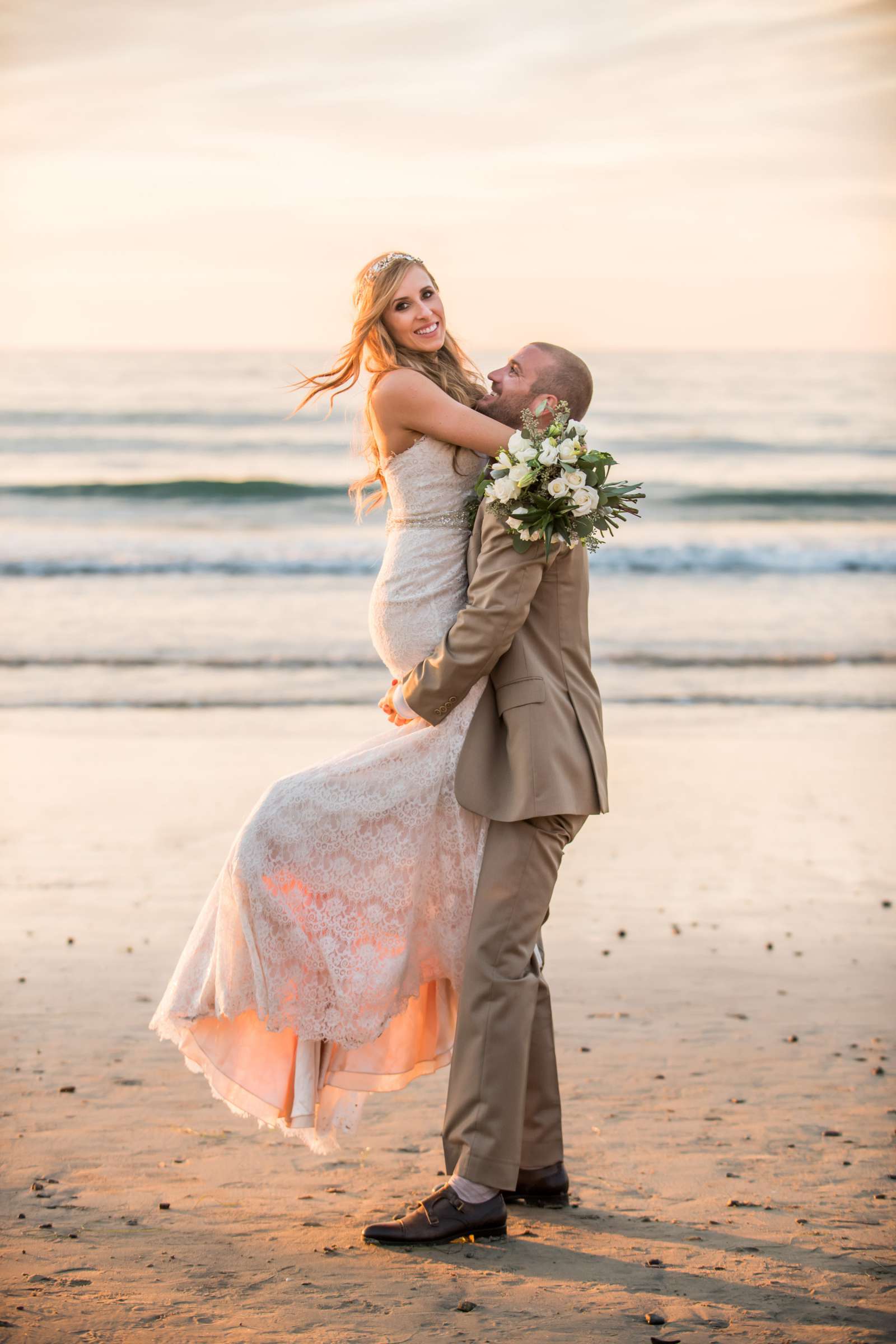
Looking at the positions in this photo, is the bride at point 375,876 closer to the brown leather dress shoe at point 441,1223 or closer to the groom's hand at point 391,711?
the groom's hand at point 391,711

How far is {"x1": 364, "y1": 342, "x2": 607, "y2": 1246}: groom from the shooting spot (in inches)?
141

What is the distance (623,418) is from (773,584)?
48.1 feet

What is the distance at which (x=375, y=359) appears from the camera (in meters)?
3.99

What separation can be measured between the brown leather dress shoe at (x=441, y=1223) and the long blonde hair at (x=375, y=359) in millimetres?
1846

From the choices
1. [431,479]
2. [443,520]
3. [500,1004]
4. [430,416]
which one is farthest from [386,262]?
[500,1004]

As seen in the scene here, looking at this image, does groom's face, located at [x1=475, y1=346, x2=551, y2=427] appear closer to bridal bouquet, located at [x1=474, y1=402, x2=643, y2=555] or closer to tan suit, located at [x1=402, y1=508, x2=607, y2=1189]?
bridal bouquet, located at [x1=474, y1=402, x2=643, y2=555]

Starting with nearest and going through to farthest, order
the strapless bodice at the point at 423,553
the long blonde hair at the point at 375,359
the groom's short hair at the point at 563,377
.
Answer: the groom's short hair at the point at 563,377
the strapless bodice at the point at 423,553
the long blonde hair at the point at 375,359

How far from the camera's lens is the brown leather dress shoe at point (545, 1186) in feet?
12.9

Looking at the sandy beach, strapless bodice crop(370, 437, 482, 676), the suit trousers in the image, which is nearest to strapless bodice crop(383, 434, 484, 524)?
strapless bodice crop(370, 437, 482, 676)

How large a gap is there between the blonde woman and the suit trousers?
13cm

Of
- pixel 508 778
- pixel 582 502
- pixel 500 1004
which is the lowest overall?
pixel 500 1004

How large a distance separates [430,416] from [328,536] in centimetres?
1625

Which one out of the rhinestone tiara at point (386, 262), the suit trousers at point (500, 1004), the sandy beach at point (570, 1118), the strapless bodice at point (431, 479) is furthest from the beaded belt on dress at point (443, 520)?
the sandy beach at point (570, 1118)

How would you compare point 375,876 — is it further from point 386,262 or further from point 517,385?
point 386,262
